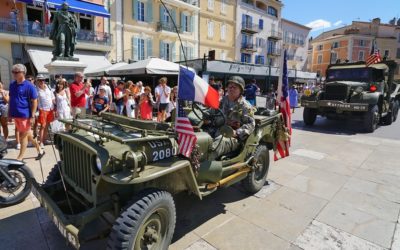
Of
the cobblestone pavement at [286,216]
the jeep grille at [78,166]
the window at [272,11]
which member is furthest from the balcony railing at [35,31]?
the window at [272,11]

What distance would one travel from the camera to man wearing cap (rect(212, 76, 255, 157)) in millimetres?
3633

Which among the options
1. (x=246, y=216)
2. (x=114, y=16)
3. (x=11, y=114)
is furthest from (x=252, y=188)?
(x=114, y=16)

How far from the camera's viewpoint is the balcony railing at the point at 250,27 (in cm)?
3316

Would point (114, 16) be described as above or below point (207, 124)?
above

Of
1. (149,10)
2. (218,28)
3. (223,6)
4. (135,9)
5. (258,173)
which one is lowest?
(258,173)

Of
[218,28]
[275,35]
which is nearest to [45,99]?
[218,28]

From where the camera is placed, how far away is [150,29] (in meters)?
23.7

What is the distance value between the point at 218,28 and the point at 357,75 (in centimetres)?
2174

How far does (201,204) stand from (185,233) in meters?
0.71

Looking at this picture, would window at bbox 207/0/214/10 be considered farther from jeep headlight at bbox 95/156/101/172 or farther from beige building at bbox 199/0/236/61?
jeep headlight at bbox 95/156/101/172

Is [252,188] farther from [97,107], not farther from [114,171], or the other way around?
[97,107]

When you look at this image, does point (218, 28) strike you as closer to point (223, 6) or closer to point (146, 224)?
point (223, 6)

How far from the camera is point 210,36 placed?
2912cm

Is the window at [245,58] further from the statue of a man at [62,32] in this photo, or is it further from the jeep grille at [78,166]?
the jeep grille at [78,166]
